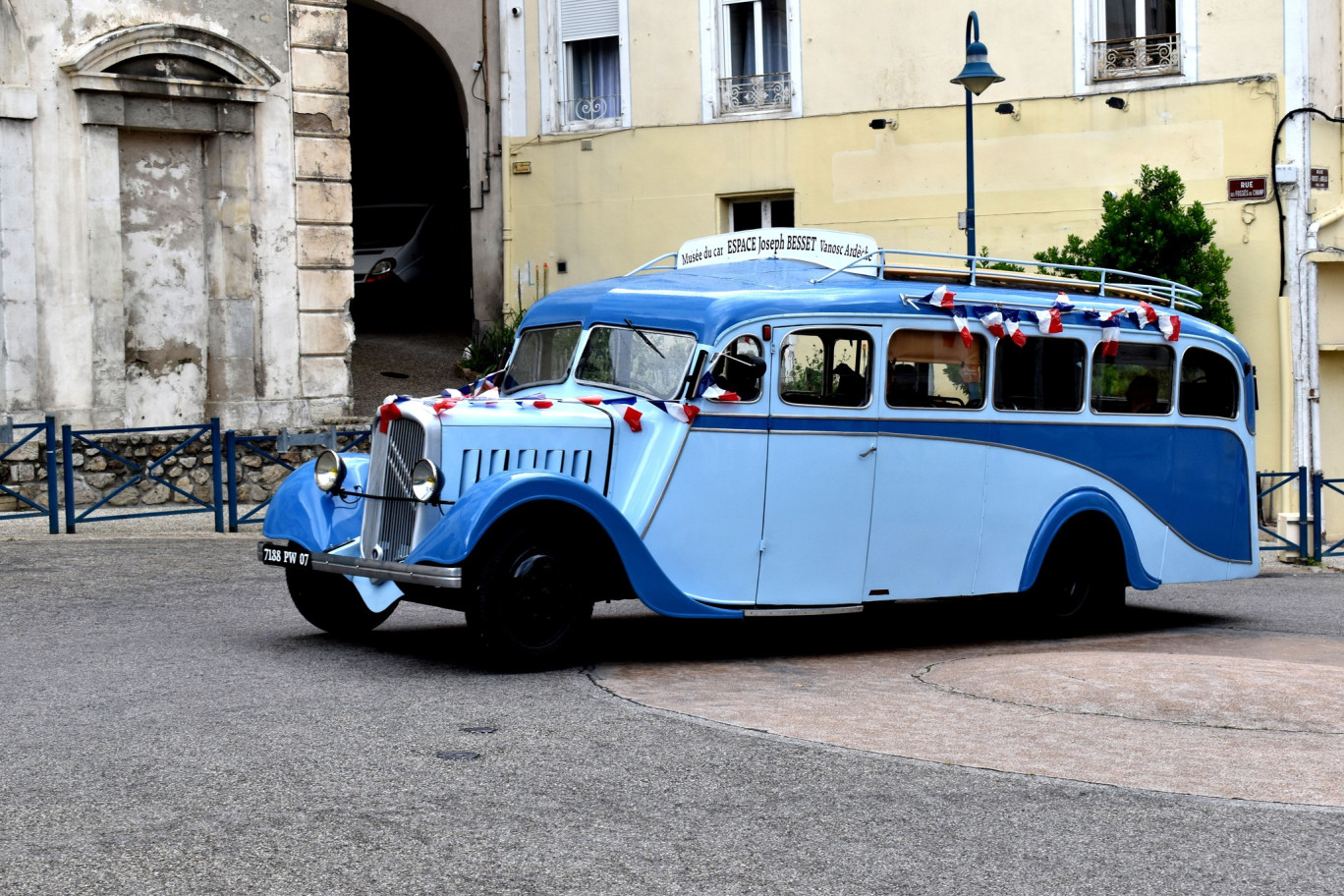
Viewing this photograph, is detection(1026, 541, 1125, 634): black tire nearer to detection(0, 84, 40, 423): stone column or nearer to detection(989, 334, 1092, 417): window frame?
detection(989, 334, 1092, 417): window frame

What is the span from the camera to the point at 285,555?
28.0 ft

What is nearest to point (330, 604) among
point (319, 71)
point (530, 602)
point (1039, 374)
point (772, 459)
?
point (530, 602)

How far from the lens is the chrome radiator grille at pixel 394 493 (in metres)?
7.99

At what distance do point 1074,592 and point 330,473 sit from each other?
15.5 ft

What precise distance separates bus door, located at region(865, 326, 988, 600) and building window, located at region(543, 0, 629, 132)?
13.4 meters

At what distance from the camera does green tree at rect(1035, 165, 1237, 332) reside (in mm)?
18594

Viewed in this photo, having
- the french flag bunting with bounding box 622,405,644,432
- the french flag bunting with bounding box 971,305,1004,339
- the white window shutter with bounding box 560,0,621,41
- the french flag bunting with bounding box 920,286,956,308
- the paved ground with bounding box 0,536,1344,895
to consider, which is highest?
the white window shutter with bounding box 560,0,621,41

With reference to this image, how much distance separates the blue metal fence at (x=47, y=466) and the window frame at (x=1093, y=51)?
12.3m

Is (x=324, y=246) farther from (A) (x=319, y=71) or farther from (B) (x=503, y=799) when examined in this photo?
(B) (x=503, y=799)

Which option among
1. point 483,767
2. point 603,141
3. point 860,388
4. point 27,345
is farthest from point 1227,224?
point 483,767

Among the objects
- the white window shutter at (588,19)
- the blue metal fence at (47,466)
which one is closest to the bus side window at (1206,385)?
the blue metal fence at (47,466)

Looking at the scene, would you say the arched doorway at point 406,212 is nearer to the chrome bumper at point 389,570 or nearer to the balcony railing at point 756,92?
the balcony railing at point 756,92

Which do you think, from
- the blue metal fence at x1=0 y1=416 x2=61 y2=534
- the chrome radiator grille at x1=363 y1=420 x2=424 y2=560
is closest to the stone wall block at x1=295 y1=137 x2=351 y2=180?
the blue metal fence at x1=0 y1=416 x2=61 y2=534

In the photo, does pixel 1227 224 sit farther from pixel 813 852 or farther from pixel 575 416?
pixel 813 852
